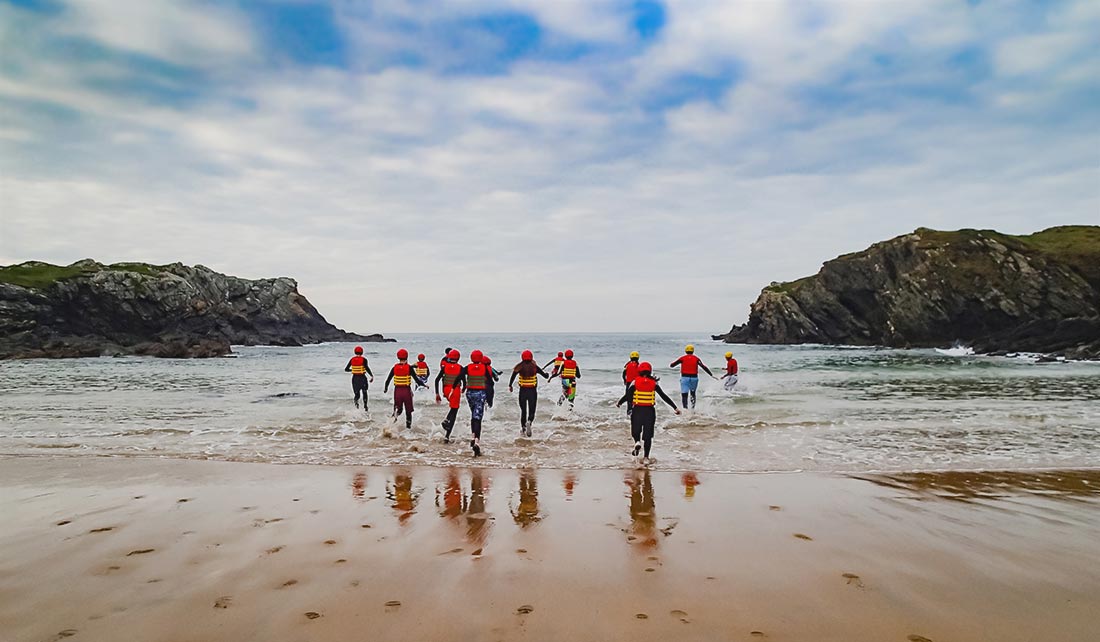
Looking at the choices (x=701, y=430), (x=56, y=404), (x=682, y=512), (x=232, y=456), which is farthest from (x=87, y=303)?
(x=682, y=512)

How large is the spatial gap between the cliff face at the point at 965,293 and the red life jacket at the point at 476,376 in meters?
50.1

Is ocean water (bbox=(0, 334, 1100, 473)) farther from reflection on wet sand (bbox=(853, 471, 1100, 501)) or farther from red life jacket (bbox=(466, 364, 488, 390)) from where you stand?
red life jacket (bbox=(466, 364, 488, 390))

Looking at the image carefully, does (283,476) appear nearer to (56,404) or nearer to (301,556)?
(301,556)

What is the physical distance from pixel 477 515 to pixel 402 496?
5.29ft

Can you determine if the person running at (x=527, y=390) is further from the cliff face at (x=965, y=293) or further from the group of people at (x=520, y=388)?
the cliff face at (x=965, y=293)

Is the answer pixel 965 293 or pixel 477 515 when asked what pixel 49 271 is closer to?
pixel 477 515

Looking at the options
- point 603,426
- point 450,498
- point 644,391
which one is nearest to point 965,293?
point 603,426

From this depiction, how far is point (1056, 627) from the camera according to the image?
4309 mm

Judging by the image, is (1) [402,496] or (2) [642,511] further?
(1) [402,496]

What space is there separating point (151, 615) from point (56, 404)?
2063 centimetres

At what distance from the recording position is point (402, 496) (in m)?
8.46

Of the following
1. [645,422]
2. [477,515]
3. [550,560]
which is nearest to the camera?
[550,560]

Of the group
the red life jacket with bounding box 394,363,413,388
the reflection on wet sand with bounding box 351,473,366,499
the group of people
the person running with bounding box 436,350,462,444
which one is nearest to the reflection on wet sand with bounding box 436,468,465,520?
the reflection on wet sand with bounding box 351,473,366,499

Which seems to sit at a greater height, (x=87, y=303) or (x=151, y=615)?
(x=87, y=303)
